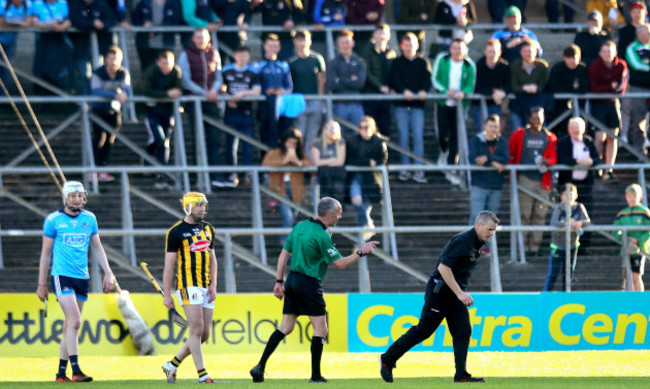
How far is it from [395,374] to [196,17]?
9.49 metres

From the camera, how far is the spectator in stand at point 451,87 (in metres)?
20.0

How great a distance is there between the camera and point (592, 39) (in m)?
21.6

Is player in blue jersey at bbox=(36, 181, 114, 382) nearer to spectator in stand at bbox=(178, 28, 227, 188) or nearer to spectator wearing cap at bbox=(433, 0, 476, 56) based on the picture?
spectator in stand at bbox=(178, 28, 227, 188)

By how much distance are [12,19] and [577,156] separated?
9326 millimetres

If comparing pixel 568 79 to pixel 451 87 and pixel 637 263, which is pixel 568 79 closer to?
pixel 451 87

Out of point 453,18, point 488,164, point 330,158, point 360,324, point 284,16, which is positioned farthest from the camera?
point 453,18

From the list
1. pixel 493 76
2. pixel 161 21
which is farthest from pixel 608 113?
pixel 161 21

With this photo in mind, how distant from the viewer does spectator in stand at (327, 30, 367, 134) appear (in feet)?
66.0

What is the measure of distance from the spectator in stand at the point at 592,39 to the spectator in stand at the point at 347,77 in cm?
401

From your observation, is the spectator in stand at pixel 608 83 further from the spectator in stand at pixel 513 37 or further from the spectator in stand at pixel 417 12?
the spectator in stand at pixel 417 12

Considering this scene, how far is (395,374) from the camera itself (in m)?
14.2

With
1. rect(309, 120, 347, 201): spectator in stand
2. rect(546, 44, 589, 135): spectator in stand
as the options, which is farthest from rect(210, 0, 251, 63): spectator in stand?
rect(546, 44, 589, 135): spectator in stand

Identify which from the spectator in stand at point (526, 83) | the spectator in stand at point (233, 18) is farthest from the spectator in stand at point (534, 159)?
the spectator in stand at point (233, 18)

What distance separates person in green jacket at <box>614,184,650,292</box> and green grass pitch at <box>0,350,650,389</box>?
115cm
